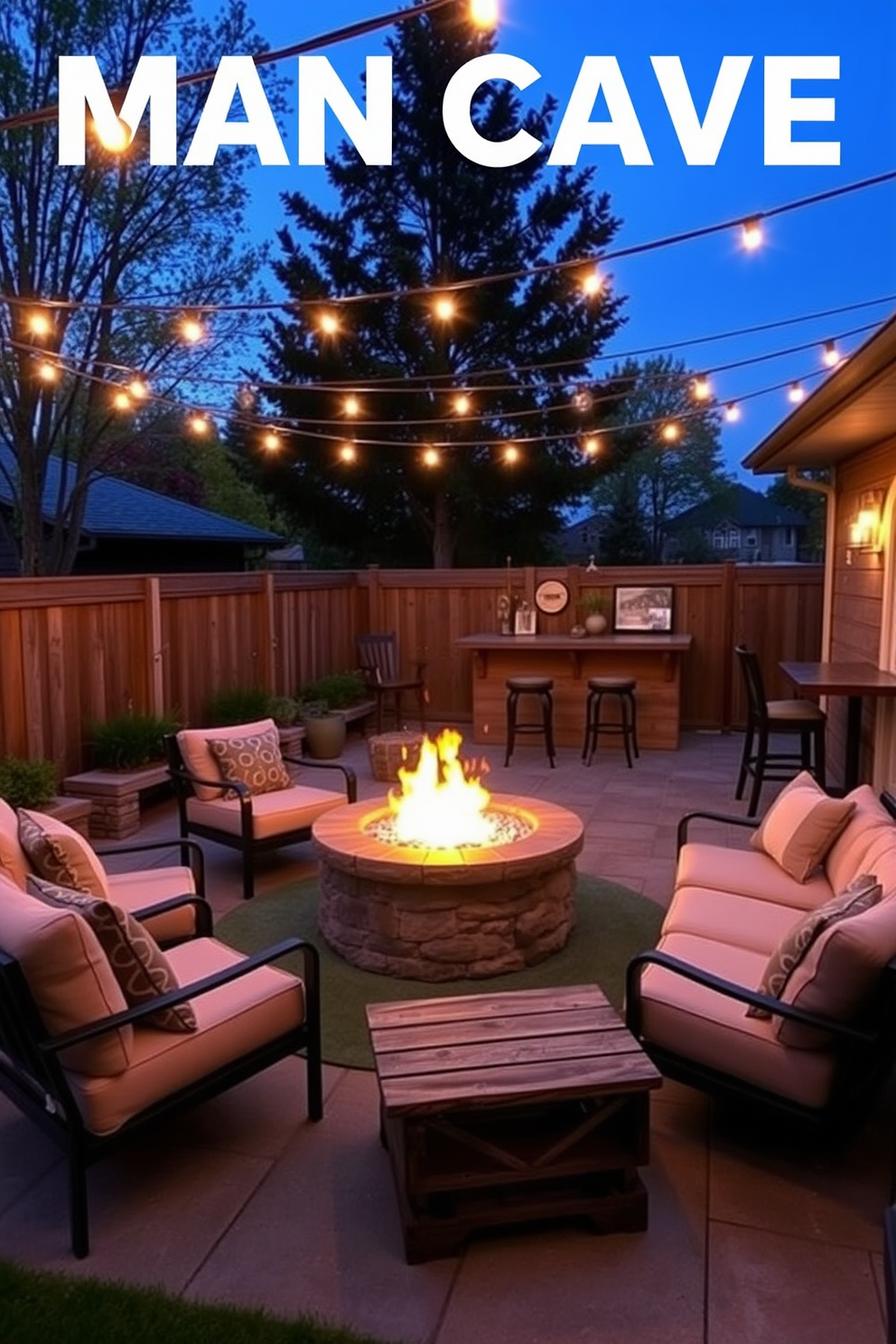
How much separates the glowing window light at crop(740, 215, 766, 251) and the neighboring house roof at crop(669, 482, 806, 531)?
21.8 m

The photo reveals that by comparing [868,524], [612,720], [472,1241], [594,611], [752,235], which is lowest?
[472,1241]

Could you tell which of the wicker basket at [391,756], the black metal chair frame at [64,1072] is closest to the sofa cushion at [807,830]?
the black metal chair frame at [64,1072]

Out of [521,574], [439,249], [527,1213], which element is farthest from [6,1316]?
[439,249]

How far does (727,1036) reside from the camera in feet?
7.57

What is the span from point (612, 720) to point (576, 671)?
1.79 ft

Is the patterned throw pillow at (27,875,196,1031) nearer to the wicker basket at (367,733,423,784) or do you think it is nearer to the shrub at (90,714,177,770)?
the shrub at (90,714,177,770)

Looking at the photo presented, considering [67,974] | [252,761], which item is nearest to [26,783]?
[252,761]

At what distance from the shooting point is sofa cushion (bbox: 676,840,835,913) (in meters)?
3.22

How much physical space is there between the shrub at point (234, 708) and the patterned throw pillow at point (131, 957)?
4.72m

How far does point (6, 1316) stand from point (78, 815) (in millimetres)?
3535

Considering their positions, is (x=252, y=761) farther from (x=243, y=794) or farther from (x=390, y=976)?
(x=390, y=976)

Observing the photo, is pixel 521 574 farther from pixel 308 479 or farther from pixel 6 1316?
pixel 6 1316

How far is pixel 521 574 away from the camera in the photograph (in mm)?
8891

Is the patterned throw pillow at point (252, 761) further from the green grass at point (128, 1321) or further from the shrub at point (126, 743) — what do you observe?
the green grass at point (128, 1321)
